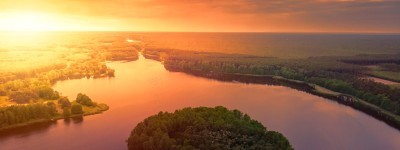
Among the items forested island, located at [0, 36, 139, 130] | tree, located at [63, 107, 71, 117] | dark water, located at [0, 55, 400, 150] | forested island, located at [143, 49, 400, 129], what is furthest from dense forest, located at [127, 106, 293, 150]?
forested island, located at [143, 49, 400, 129]

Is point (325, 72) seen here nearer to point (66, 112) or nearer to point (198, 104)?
point (198, 104)

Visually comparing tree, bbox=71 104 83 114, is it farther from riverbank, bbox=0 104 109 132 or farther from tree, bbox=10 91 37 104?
tree, bbox=10 91 37 104

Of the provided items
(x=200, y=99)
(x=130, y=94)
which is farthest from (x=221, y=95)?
(x=130, y=94)

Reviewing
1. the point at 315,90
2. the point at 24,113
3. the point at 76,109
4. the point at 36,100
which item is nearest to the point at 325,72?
the point at 315,90

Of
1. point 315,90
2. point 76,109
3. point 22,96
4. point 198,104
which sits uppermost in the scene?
point 22,96

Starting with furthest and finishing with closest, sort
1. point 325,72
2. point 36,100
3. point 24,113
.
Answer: point 325,72 → point 36,100 → point 24,113
